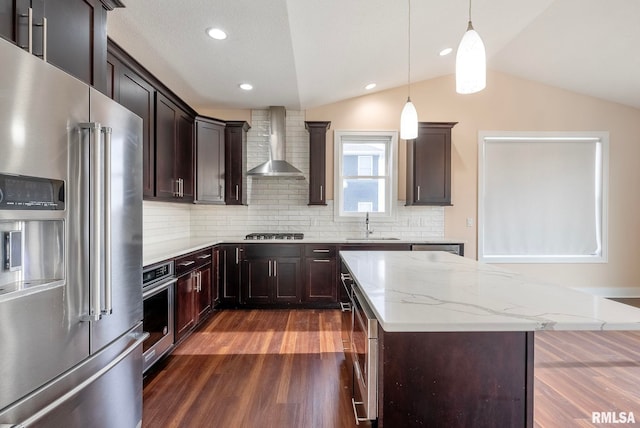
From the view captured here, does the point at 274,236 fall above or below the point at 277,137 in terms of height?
below

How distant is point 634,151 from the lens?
174 inches

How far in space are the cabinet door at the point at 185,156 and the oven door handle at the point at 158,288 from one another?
1.10 m

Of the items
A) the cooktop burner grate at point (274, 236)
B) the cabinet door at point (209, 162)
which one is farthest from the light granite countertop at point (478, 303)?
the cabinet door at point (209, 162)

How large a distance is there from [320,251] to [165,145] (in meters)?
2.07

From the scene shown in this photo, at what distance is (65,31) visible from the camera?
132 centimetres

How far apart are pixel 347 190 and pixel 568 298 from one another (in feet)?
11.1

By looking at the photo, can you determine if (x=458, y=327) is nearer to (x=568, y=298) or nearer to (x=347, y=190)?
(x=568, y=298)

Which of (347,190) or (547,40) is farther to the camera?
(347,190)

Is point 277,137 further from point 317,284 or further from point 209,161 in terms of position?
point 317,284

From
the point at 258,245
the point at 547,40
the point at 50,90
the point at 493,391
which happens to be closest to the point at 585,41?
the point at 547,40

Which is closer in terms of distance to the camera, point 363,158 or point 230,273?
point 230,273

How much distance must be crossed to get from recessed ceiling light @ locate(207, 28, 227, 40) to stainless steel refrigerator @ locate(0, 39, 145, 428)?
1323 millimetres

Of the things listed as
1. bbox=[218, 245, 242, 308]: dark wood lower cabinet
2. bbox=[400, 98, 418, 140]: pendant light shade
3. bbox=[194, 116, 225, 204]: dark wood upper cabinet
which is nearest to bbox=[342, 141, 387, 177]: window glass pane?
bbox=[194, 116, 225, 204]: dark wood upper cabinet

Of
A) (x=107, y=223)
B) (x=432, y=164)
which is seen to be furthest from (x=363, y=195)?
(x=107, y=223)
